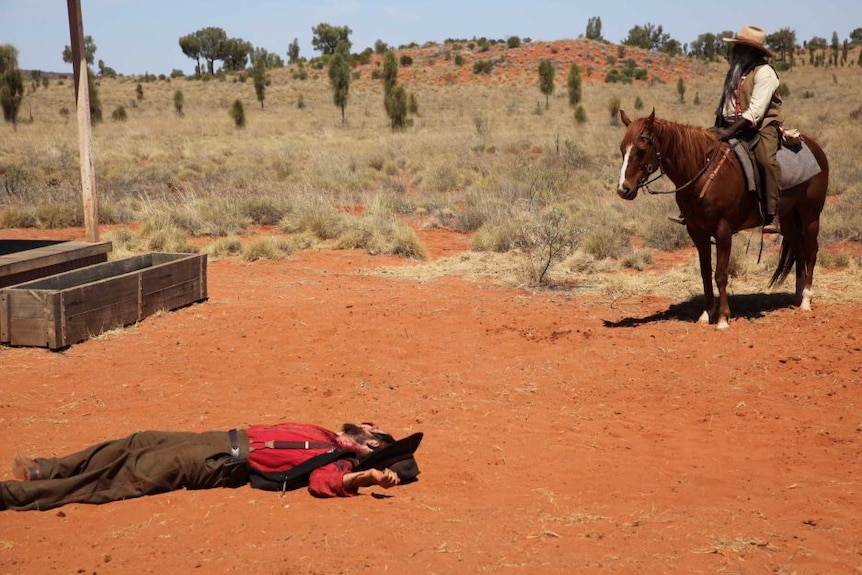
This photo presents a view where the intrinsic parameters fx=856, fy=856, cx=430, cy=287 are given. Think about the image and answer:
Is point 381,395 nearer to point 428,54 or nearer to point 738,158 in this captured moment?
point 738,158

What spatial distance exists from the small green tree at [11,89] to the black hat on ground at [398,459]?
1417 inches

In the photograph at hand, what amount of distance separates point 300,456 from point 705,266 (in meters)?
5.39

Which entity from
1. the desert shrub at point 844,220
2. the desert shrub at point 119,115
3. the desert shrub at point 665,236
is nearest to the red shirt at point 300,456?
the desert shrub at point 665,236

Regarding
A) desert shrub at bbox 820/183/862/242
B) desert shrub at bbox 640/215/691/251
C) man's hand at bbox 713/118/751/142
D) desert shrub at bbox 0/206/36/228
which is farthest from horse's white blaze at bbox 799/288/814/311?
desert shrub at bbox 0/206/36/228

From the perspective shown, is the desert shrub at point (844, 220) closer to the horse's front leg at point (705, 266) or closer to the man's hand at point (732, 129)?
the horse's front leg at point (705, 266)

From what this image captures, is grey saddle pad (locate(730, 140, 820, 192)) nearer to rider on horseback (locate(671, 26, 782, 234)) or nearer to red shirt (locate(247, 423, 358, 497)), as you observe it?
rider on horseback (locate(671, 26, 782, 234))

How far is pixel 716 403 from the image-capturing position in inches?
269

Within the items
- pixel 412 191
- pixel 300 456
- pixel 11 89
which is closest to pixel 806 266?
pixel 300 456

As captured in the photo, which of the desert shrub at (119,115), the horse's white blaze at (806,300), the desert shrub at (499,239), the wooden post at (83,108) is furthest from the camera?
the desert shrub at (119,115)

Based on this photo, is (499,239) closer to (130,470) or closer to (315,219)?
(315,219)

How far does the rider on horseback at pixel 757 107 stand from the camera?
847 centimetres

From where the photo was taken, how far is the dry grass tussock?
41.0 feet

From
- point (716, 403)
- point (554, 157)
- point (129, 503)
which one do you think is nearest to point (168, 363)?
point (129, 503)

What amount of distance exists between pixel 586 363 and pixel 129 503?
4355mm
